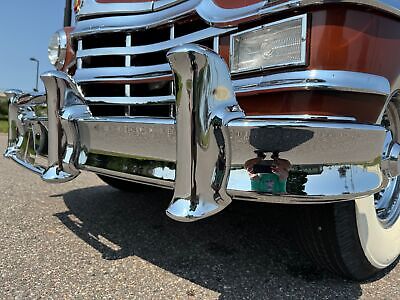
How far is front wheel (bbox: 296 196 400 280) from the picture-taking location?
1.79 metres

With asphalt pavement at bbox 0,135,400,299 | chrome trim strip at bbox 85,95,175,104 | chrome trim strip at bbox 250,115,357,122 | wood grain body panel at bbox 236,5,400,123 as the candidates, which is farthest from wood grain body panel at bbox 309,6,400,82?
asphalt pavement at bbox 0,135,400,299

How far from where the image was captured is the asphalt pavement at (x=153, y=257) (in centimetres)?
185

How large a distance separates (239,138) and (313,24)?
481 millimetres

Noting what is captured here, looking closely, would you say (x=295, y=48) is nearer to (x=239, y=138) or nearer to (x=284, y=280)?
(x=239, y=138)

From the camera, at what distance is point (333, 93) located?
1465mm

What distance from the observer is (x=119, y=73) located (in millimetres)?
2234

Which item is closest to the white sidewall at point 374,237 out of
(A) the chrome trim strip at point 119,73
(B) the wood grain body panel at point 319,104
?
(B) the wood grain body panel at point 319,104

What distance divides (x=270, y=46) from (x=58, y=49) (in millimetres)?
1605

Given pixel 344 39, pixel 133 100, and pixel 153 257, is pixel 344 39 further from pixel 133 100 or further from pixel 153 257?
pixel 153 257

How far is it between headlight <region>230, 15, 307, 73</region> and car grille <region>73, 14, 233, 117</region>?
0.60 feet

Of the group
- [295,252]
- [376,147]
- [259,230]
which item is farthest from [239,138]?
[259,230]

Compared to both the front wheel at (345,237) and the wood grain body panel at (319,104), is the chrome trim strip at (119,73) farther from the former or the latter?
the front wheel at (345,237)

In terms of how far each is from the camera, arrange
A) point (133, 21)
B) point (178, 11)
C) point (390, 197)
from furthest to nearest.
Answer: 1. point (390, 197)
2. point (133, 21)
3. point (178, 11)

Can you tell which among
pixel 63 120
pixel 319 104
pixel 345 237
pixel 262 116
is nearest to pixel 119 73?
pixel 63 120
